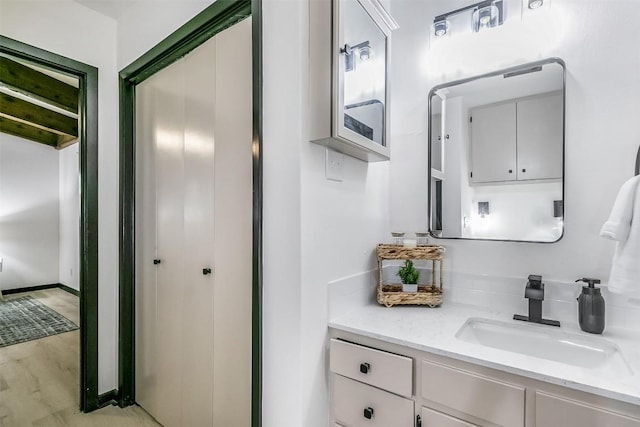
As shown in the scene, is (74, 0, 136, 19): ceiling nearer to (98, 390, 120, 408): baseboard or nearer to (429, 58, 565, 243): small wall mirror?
(429, 58, 565, 243): small wall mirror

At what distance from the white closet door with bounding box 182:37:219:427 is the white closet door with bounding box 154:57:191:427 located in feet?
0.17

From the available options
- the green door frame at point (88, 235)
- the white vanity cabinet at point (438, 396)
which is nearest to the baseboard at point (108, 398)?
the green door frame at point (88, 235)

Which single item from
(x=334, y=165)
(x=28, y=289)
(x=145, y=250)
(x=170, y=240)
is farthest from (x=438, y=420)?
(x=28, y=289)

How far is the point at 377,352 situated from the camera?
1.15 metres

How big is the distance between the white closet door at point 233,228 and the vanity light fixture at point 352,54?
0.45 m

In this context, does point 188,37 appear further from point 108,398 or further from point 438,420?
point 108,398

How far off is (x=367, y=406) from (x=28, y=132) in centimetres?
746

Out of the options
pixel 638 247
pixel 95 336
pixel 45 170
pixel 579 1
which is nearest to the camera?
pixel 638 247

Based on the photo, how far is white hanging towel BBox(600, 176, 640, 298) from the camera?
1005 mm

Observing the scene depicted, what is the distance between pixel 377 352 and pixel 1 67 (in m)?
3.36

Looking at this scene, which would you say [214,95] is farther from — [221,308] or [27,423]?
[27,423]

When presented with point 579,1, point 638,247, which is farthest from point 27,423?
point 579,1

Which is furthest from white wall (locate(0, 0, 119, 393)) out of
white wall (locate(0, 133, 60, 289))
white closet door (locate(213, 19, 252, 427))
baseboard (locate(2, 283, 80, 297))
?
white wall (locate(0, 133, 60, 289))

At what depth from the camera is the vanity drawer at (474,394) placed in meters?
0.91
